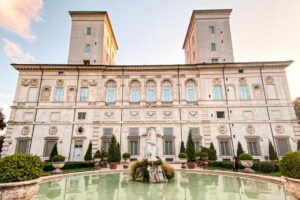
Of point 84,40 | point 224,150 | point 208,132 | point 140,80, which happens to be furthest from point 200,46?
point 84,40

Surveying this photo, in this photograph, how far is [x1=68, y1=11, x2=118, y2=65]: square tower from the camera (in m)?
29.0

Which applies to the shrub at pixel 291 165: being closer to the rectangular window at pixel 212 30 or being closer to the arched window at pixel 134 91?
the arched window at pixel 134 91

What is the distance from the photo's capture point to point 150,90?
26.5 metres

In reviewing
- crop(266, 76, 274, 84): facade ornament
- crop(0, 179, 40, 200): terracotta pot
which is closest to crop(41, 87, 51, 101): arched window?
crop(0, 179, 40, 200): terracotta pot

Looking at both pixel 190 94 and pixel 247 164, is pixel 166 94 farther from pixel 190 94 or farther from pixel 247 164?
pixel 247 164

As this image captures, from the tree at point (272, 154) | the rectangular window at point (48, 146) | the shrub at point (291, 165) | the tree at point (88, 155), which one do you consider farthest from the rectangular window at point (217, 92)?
the rectangular window at point (48, 146)

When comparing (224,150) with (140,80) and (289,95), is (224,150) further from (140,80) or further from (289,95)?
(140,80)

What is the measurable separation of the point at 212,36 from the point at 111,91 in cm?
1956

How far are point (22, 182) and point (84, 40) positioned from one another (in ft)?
94.0

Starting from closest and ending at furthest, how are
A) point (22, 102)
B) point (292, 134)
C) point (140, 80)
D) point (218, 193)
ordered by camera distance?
point (218, 193) → point (292, 134) → point (22, 102) → point (140, 80)

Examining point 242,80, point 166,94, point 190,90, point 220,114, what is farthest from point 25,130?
point 242,80

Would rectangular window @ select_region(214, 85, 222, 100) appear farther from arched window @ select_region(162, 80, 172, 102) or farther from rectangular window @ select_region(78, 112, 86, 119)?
rectangular window @ select_region(78, 112, 86, 119)

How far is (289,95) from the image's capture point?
81.2ft

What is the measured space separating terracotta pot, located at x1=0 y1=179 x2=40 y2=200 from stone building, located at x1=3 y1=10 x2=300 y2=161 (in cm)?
1854
